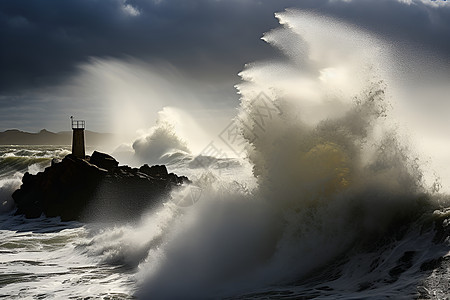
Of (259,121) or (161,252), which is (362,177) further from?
(161,252)

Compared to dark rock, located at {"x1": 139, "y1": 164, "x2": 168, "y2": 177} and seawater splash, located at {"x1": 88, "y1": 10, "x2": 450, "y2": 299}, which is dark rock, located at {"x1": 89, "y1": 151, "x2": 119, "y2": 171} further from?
seawater splash, located at {"x1": 88, "y1": 10, "x2": 450, "y2": 299}

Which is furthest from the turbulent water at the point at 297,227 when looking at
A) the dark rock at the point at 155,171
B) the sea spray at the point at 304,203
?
the dark rock at the point at 155,171

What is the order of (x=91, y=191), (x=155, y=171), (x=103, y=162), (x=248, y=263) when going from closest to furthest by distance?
1. (x=248, y=263)
2. (x=91, y=191)
3. (x=155, y=171)
4. (x=103, y=162)

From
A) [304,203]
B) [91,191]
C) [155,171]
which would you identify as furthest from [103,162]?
[304,203]

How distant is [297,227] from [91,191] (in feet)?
43.6

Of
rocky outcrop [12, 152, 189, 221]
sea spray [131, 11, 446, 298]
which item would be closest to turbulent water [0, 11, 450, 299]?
sea spray [131, 11, 446, 298]

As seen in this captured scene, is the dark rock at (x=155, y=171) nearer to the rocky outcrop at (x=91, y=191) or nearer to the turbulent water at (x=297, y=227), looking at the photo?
the rocky outcrop at (x=91, y=191)

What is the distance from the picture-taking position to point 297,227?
8.57 meters

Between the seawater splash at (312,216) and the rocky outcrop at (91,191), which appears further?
the rocky outcrop at (91,191)

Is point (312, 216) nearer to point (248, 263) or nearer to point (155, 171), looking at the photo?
point (248, 263)

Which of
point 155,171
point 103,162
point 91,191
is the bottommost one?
point 91,191

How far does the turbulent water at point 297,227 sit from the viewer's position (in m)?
7.12

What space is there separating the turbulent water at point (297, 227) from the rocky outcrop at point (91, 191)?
18.9ft

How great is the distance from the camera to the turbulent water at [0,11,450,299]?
7117 mm
